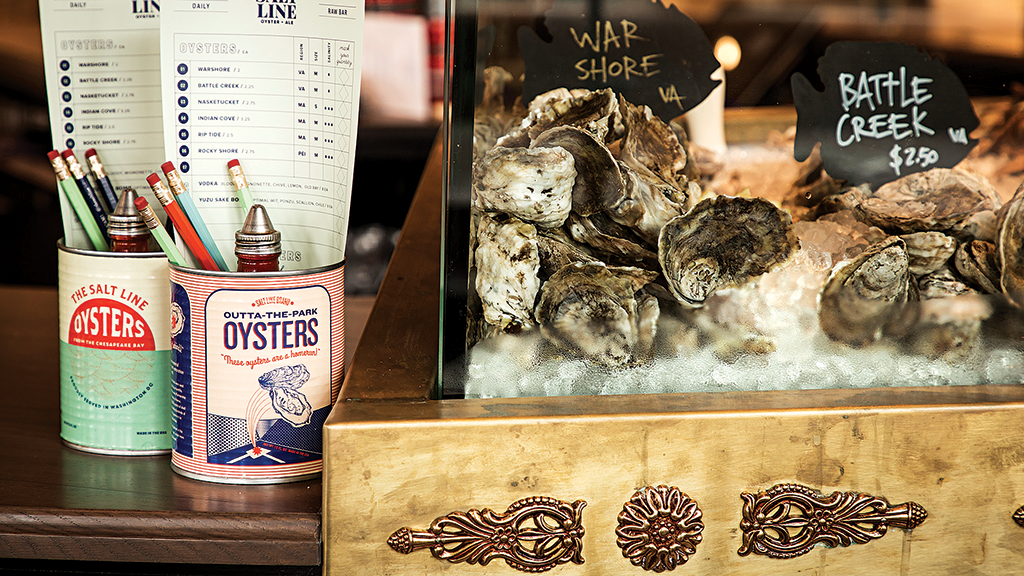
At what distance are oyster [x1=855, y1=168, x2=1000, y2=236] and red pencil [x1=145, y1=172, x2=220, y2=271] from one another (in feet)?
1.53

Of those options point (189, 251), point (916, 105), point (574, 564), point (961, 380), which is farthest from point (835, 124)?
point (189, 251)

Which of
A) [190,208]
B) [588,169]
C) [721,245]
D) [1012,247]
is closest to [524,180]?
[588,169]

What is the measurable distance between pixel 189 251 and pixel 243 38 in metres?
0.16

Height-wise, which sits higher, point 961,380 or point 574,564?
point 961,380

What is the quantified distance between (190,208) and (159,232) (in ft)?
0.09

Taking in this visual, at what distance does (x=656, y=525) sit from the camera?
52 centimetres

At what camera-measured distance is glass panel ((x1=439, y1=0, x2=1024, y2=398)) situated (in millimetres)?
518

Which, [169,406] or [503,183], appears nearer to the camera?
[503,183]

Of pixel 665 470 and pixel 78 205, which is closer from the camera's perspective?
pixel 665 470

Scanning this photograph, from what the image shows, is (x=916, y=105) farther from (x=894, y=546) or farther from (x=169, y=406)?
(x=169, y=406)

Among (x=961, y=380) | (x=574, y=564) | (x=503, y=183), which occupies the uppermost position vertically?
(x=503, y=183)

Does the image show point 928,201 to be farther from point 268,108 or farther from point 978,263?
point 268,108

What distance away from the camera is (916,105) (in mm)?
553

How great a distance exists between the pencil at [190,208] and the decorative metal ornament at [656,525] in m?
0.35
